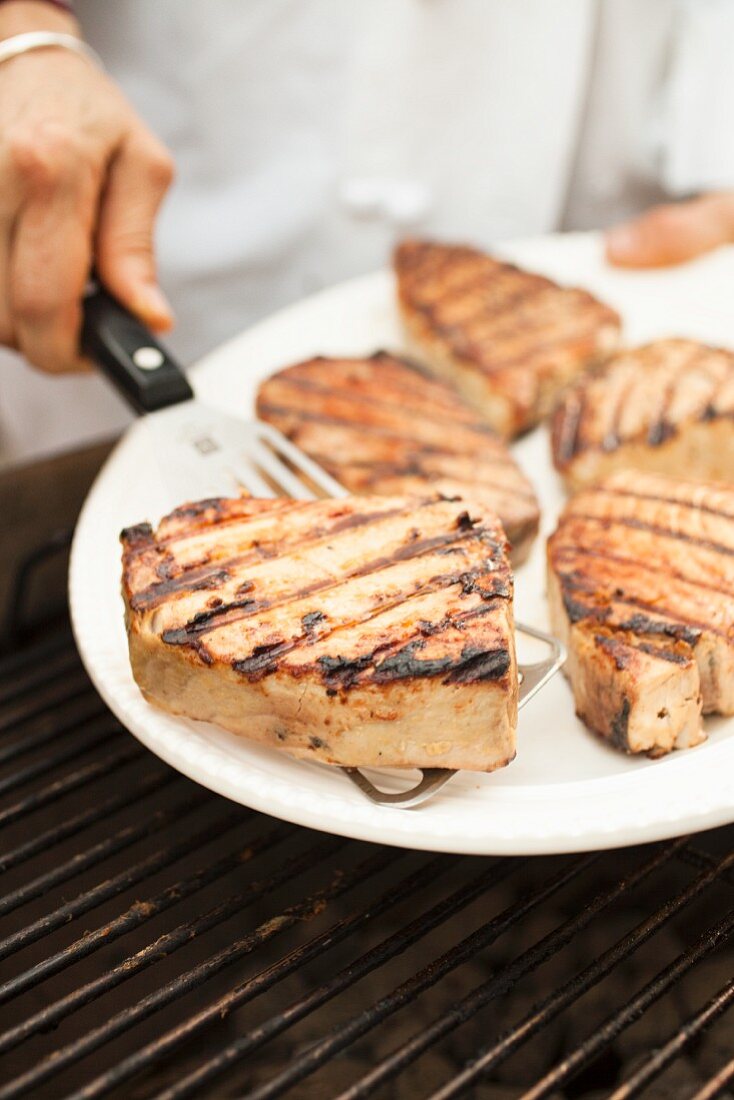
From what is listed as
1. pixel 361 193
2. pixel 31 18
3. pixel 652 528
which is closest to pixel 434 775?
pixel 652 528

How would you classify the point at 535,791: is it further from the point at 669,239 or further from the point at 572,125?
the point at 572,125

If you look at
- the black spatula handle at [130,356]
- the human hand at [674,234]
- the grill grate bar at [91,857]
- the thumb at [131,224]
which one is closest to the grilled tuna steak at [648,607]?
the grill grate bar at [91,857]

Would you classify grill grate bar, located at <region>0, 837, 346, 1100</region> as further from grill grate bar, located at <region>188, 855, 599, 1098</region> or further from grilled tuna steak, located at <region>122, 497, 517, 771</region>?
grilled tuna steak, located at <region>122, 497, 517, 771</region>

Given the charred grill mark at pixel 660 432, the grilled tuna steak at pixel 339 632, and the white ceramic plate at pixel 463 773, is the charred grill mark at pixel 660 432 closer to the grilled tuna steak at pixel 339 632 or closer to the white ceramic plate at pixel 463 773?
the white ceramic plate at pixel 463 773

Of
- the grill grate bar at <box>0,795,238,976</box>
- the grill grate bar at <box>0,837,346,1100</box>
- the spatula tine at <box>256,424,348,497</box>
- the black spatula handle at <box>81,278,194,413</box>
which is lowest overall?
the grill grate bar at <box>0,795,238,976</box>

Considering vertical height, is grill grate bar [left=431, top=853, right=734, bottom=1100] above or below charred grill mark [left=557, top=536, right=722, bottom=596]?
below

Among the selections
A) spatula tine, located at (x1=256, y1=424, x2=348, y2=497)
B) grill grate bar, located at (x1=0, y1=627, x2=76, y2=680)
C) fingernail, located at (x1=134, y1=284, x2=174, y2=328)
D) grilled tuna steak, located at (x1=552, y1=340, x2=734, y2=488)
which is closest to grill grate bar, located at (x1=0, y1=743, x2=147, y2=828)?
grill grate bar, located at (x1=0, y1=627, x2=76, y2=680)

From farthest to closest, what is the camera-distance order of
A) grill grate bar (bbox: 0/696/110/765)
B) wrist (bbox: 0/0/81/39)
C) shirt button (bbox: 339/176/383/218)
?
shirt button (bbox: 339/176/383/218), wrist (bbox: 0/0/81/39), grill grate bar (bbox: 0/696/110/765)
